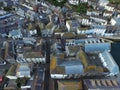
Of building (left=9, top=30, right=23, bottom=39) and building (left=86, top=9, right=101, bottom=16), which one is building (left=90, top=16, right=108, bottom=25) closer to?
building (left=86, top=9, right=101, bottom=16)

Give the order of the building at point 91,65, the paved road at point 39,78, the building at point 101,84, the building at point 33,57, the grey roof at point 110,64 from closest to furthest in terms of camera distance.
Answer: the building at point 101,84 → the paved road at point 39,78 → the building at point 91,65 → the grey roof at point 110,64 → the building at point 33,57

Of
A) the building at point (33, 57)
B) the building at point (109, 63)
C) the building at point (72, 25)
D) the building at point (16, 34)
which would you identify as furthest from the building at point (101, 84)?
the building at point (16, 34)

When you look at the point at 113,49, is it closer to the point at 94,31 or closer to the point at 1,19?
the point at 94,31

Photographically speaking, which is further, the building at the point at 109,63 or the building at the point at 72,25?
the building at the point at 72,25

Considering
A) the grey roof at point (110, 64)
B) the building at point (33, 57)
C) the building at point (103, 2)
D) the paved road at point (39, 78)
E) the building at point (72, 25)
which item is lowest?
the paved road at point (39, 78)

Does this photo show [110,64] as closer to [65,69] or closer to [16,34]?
[65,69]

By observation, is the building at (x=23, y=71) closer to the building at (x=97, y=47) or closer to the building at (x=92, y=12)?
the building at (x=97, y=47)

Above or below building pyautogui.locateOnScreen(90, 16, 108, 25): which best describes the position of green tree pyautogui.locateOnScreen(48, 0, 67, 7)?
above

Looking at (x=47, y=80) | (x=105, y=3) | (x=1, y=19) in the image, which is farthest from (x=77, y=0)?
(x=47, y=80)

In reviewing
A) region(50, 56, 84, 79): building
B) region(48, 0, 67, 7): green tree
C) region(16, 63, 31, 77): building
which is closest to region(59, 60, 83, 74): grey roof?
region(50, 56, 84, 79): building

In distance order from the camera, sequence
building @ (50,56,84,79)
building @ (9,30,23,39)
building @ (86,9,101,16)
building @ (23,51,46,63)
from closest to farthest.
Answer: building @ (50,56,84,79), building @ (23,51,46,63), building @ (9,30,23,39), building @ (86,9,101,16)
